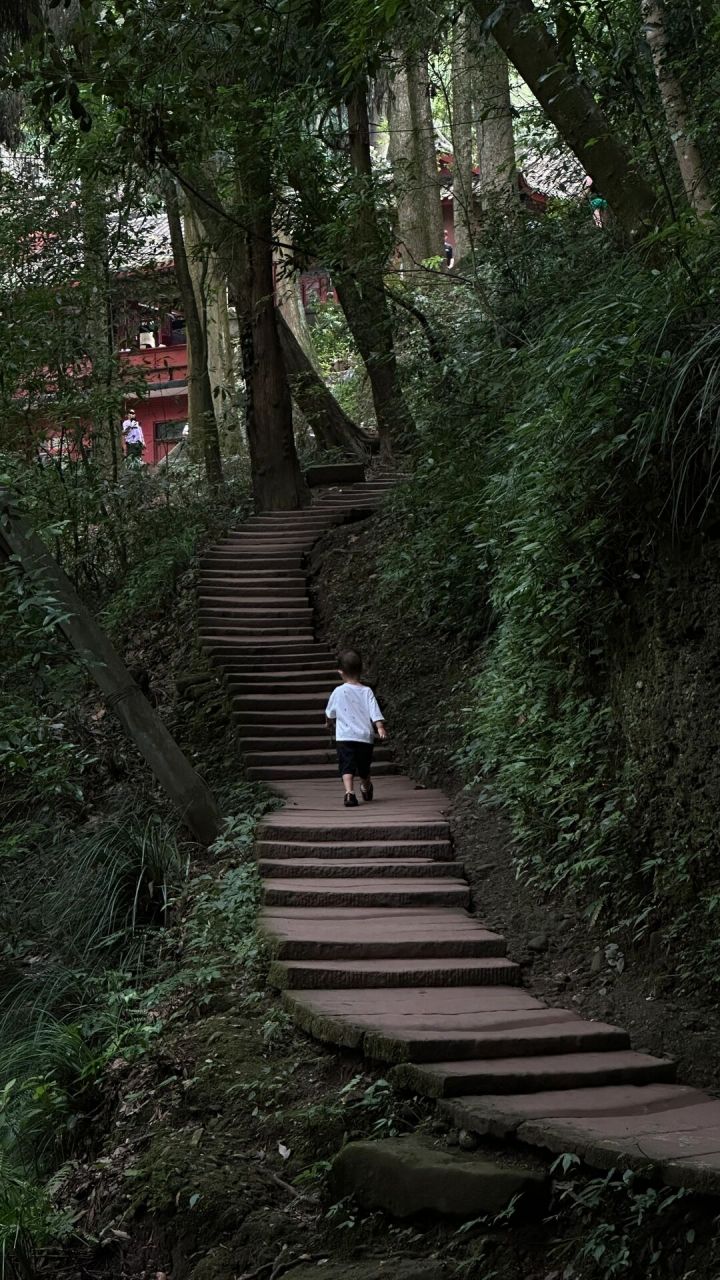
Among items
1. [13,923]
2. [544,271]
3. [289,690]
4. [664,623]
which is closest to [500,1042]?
[664,623]

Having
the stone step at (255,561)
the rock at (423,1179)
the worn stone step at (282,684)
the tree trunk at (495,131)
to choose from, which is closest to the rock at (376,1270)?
the rock at (423,1179)

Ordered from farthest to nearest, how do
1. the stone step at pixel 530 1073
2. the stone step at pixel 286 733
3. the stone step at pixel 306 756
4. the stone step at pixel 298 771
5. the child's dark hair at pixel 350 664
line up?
the stone step at pixel 286 733 < the stone step at pixel 306 756 < the stone step at pixel 298 771 < the child's dark hair at pixel 350 664 < the stone step at pixel 530 1073

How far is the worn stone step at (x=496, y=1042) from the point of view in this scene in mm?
4711

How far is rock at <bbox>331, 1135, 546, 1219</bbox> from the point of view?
3869mm

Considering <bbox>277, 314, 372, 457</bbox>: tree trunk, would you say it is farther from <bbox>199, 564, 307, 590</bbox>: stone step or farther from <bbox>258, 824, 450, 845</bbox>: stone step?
<bbox>258, 824, 450, 845</bbox>: stone step

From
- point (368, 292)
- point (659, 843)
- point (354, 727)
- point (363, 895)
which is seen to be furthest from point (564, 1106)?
point (368, 292)

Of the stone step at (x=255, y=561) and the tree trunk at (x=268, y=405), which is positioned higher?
the tree trunk at (x=268, y=405)

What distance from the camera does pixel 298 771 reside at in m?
9.73

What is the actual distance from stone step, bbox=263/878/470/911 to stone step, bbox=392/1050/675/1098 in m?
2.00

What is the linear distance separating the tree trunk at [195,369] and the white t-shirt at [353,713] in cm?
899

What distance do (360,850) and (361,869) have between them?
0.19 metres

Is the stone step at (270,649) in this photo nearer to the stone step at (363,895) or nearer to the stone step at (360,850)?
the stone step at (360,850)

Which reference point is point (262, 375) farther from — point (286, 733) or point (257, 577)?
point (286, 733)

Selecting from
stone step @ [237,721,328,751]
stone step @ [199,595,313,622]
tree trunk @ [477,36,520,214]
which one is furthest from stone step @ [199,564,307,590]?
tree trunk @ [477,36,520,214]
